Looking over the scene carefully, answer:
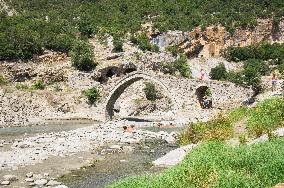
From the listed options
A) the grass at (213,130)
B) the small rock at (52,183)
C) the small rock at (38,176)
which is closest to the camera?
the small rock at (52,183)

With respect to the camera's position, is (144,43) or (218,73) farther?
(218,73)

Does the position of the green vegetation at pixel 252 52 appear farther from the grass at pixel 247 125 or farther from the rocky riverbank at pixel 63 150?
the grass at pixel 247 125

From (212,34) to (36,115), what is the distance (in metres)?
49.9

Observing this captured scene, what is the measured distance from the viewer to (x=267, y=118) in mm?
25703

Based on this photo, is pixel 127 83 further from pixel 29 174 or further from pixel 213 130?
pixel 29 174

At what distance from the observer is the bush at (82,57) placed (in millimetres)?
74688

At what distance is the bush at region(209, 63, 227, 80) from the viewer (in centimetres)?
9406

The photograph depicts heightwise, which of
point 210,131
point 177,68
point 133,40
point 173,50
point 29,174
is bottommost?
point 29,174

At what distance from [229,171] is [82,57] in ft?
195

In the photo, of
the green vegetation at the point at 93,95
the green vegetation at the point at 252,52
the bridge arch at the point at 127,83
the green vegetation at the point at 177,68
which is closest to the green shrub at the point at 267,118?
the bridge arch at the point at 127,83

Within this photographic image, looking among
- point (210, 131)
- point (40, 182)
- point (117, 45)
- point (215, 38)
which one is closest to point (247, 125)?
point (210, 131)

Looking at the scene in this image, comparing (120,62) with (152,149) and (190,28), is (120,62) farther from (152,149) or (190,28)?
(152,149)

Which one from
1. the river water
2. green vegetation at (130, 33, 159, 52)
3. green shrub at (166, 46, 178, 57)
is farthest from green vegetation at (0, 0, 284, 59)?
the river water

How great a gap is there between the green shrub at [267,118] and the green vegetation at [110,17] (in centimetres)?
5481
